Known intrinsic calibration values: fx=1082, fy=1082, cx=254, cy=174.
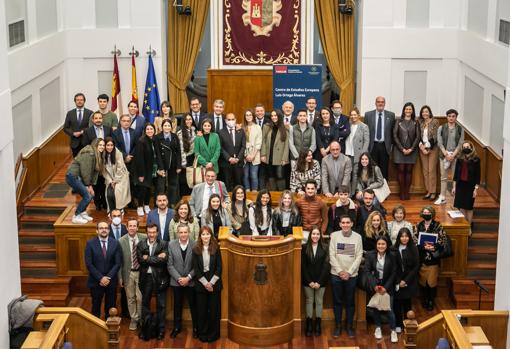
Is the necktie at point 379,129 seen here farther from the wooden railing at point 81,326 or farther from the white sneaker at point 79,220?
the wooden railing at point 81,326

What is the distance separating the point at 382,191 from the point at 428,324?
312 centimetres

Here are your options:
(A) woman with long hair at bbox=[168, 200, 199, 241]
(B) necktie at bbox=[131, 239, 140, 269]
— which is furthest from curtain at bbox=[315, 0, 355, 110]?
(B) necktie at bbox=[131, 239, 140, 269]

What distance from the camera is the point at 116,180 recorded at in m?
16.2

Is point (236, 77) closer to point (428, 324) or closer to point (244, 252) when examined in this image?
point (244, 252)

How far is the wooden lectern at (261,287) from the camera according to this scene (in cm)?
1457

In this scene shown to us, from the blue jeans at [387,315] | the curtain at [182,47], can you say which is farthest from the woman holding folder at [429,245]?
the curtain at [182,47]

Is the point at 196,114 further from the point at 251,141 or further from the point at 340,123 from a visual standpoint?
the point at 340,123

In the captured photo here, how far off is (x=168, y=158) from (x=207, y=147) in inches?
24.0

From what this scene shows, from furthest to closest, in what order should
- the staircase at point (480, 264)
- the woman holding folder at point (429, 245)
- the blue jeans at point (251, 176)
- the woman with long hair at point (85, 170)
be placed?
the blue jeans at point (251, 176)
the woman with long hair at point (85, 170)
the staircase at point (480, 264)
the woman holding folder at point (429, 245)

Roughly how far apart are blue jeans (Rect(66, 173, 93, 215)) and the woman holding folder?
192 inches

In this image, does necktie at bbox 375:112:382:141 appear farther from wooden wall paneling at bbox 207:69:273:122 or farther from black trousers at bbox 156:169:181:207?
black trousers at bbox 156:169:181:207

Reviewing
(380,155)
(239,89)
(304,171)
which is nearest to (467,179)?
(380,155)

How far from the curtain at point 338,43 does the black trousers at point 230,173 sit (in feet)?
14.2

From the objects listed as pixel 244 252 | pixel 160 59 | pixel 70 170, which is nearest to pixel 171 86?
pixel 160 59
